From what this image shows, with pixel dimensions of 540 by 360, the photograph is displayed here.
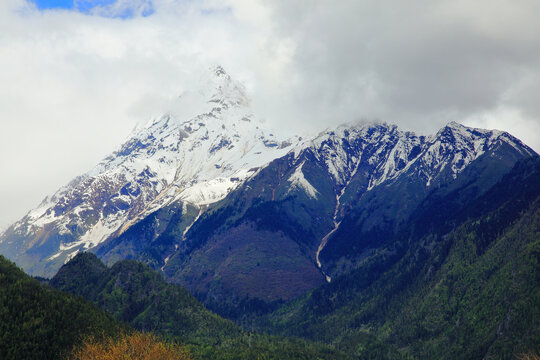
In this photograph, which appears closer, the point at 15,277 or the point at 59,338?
the point at 59,338

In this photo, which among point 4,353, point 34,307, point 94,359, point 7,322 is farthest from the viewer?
point 34,307

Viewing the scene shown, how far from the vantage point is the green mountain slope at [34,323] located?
542 feet

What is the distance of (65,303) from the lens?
19912cm

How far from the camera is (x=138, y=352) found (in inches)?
5620

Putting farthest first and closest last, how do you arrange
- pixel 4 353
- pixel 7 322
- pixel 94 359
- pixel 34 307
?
1. pixel 34 307
2. pixel 7 322
3. pixel 4 353
4. pixel 94 359

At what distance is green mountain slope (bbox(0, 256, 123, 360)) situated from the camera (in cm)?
16512

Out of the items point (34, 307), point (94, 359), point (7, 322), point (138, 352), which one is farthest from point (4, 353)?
point (138, 352)

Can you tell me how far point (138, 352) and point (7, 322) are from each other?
59881 millimetres

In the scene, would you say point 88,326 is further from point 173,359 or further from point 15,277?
point 173,359

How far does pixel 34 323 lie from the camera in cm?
17538

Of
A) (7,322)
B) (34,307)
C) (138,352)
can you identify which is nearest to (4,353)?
(7,322)

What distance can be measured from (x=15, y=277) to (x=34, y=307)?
2002cm

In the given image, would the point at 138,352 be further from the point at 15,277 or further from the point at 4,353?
the point at 15,277

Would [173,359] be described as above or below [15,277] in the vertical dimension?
below
